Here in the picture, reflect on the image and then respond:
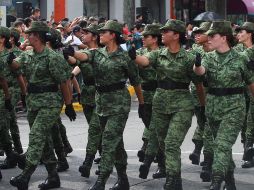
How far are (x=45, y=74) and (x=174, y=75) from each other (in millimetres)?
1503

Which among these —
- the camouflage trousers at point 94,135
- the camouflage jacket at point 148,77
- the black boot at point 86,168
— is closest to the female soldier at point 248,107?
the camouflage jacket at point 148,77

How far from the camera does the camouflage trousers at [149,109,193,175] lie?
356 inches

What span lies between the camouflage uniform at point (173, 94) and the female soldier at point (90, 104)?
139 centimetres

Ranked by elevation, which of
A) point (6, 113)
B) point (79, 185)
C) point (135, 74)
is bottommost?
point (79, 185)

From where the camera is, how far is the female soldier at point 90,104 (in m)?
10.7

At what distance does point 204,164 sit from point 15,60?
2.69m

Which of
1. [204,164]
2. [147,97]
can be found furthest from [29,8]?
[204,164]

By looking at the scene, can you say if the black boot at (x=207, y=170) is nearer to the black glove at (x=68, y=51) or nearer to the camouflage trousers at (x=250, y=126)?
the camouflage trousers at (x=250, y=126)

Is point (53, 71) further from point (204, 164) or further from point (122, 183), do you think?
point (204, 164)

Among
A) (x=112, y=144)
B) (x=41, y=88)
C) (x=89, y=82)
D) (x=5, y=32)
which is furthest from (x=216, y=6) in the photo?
(x=112, y=144)

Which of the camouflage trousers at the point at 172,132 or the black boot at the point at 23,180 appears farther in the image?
the black boot at the point at 23,180

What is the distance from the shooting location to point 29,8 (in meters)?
22.1

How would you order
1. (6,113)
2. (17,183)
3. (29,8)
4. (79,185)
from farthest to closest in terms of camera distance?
(29,8)
(6,113)
(79,185)
(17,183)

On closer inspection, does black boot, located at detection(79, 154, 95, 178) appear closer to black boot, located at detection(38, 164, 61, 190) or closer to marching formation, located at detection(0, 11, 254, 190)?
marching formation, located at detection(0, 11, 254, 190)
